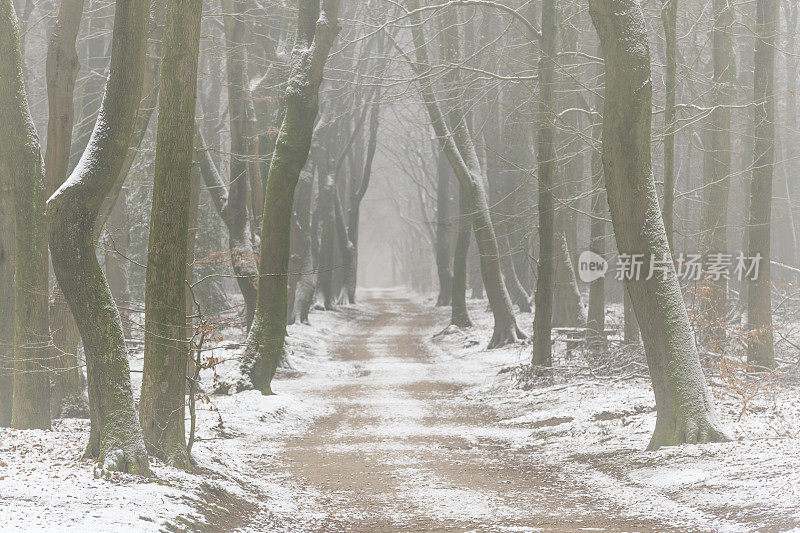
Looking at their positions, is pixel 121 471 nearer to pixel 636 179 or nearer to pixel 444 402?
pixel 636 179

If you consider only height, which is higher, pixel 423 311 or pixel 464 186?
pixel 464 186

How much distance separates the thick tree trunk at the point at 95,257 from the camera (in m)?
6.12

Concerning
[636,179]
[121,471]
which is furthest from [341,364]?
[121,471]

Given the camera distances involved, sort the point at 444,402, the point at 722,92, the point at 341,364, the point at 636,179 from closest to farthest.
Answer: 1. the point at 636,179
2. the point at 444,402
3. the point at 722,92
4. the point at 341,364

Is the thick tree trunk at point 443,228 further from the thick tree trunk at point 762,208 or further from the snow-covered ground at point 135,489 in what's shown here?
the snow-covered ground at point 135,489

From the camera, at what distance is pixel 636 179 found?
8.72 meters

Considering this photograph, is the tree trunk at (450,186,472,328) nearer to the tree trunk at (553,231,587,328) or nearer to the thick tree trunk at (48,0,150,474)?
the tree trunk at (553,231,587,328)

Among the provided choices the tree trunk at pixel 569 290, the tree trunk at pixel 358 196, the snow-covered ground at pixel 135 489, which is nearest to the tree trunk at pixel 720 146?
the tree trunk at pixel 569 290

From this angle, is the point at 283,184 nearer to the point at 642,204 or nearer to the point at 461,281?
the point at 642,204

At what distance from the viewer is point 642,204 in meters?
8.73

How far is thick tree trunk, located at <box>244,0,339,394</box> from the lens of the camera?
13.5 meters

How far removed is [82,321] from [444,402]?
8.61 m

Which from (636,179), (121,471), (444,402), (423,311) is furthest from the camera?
(423,311)

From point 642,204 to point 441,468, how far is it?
388cm
